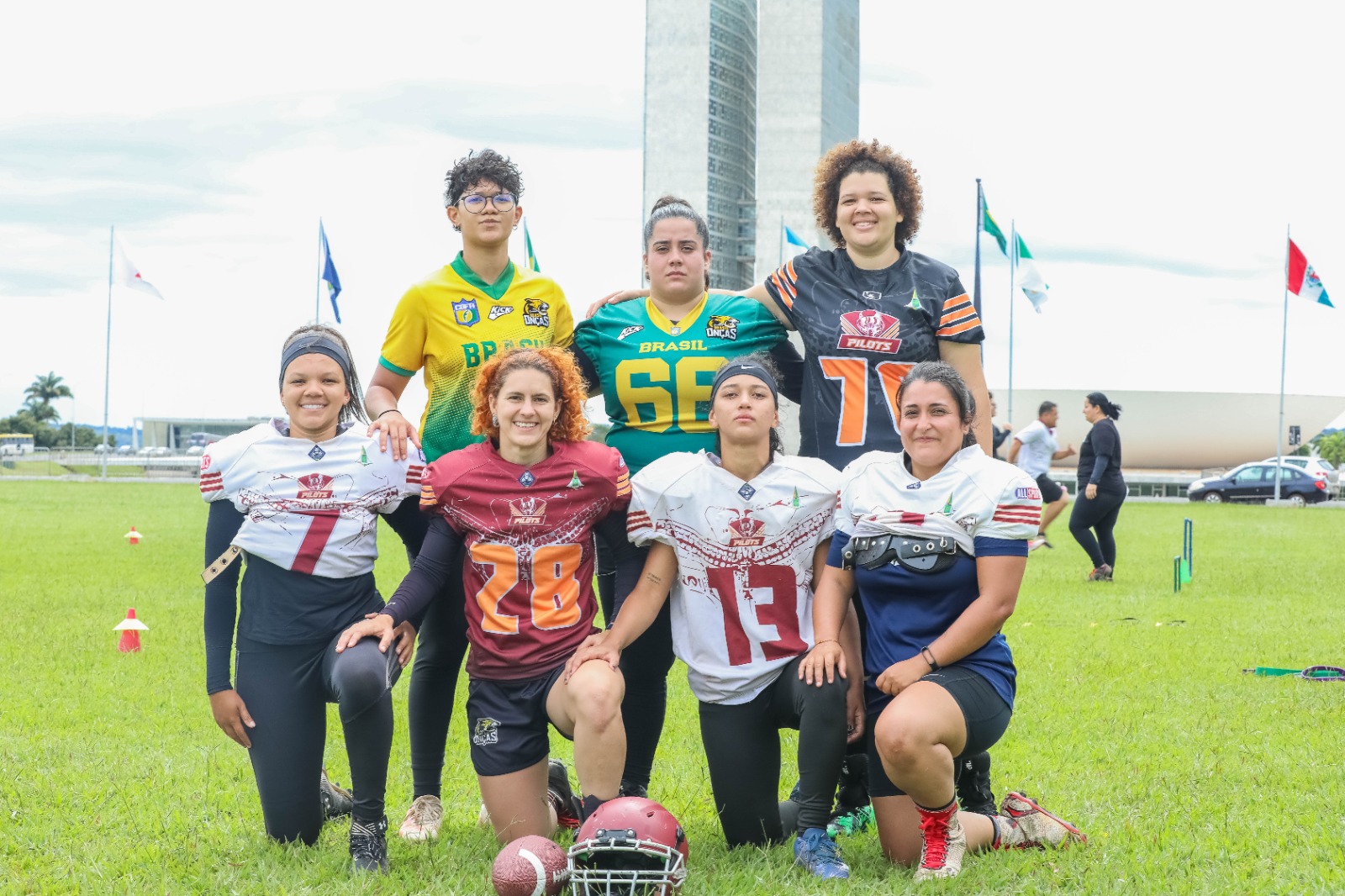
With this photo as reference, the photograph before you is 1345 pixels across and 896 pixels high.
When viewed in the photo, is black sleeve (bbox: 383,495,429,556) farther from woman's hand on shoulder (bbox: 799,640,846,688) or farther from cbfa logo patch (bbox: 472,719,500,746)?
woman's hand on shoulder (bbox: 799,640,846,688)

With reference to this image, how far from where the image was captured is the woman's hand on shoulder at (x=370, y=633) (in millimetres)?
3916

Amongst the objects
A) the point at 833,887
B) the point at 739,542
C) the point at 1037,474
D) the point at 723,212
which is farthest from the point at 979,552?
the point at 723,212

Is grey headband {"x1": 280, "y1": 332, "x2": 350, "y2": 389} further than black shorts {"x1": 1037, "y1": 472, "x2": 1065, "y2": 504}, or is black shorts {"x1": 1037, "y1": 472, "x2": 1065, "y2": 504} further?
black shorts {"x1": 1037, "y1": 472, "x2": 1065, "y2": 504}

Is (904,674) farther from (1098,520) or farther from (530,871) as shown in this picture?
(1098,520)

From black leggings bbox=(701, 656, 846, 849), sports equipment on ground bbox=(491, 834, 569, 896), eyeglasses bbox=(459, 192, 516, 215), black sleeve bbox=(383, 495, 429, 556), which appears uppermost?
eyeglasses bbox=(459, 192, 516, 215)

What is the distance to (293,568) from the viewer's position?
13.5 feet

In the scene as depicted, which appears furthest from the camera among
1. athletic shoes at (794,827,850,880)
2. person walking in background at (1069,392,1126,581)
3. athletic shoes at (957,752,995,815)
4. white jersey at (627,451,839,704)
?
person walking in background at (1069,392,1126,581)

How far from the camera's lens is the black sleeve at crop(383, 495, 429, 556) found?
432 cm

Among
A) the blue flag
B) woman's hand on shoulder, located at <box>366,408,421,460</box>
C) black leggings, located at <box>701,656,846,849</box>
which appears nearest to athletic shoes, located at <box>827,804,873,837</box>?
black leggings, located at <box>701,656,846,849</box>

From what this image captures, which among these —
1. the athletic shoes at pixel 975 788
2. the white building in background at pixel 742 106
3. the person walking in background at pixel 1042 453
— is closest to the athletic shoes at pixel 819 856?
the athletic shoes at pixel 975 788

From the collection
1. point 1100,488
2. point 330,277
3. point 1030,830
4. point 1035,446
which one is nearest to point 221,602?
point 1030,830

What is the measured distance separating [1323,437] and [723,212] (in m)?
56.3

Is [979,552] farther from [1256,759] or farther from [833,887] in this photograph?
[1256,759]

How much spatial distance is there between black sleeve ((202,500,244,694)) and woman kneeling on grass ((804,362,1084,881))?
1.95 meters
